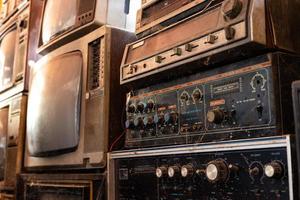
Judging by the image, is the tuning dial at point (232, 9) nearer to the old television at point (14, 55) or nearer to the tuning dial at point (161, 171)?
the tuning dial at point (161, 171)

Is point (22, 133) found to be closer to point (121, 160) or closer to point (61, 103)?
point (61, 103)

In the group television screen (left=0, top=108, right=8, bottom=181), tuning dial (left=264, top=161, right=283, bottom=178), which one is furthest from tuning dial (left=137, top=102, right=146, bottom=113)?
television screen (left=0, top=108, right=8, bottom=181)

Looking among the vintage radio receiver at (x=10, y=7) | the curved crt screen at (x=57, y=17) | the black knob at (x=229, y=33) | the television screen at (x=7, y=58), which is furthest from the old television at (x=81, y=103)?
the vintage radio receiver at (x=10, y=7)

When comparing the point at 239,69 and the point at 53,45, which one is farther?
the point at 53,45

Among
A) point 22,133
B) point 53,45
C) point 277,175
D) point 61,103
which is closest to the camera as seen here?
point 277,175

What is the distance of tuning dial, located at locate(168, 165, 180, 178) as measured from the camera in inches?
43.3

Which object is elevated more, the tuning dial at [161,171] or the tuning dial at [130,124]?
the tuning dial at [130,124]

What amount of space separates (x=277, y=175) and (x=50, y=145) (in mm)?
1193

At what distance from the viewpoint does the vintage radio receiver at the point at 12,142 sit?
2230 mm

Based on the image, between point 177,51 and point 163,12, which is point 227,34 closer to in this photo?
point 177,51

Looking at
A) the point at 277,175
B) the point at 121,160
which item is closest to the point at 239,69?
the point at 277,175

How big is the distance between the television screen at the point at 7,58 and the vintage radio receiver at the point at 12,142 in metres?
0.24

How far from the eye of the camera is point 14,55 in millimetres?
2607

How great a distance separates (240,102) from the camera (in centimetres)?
101
